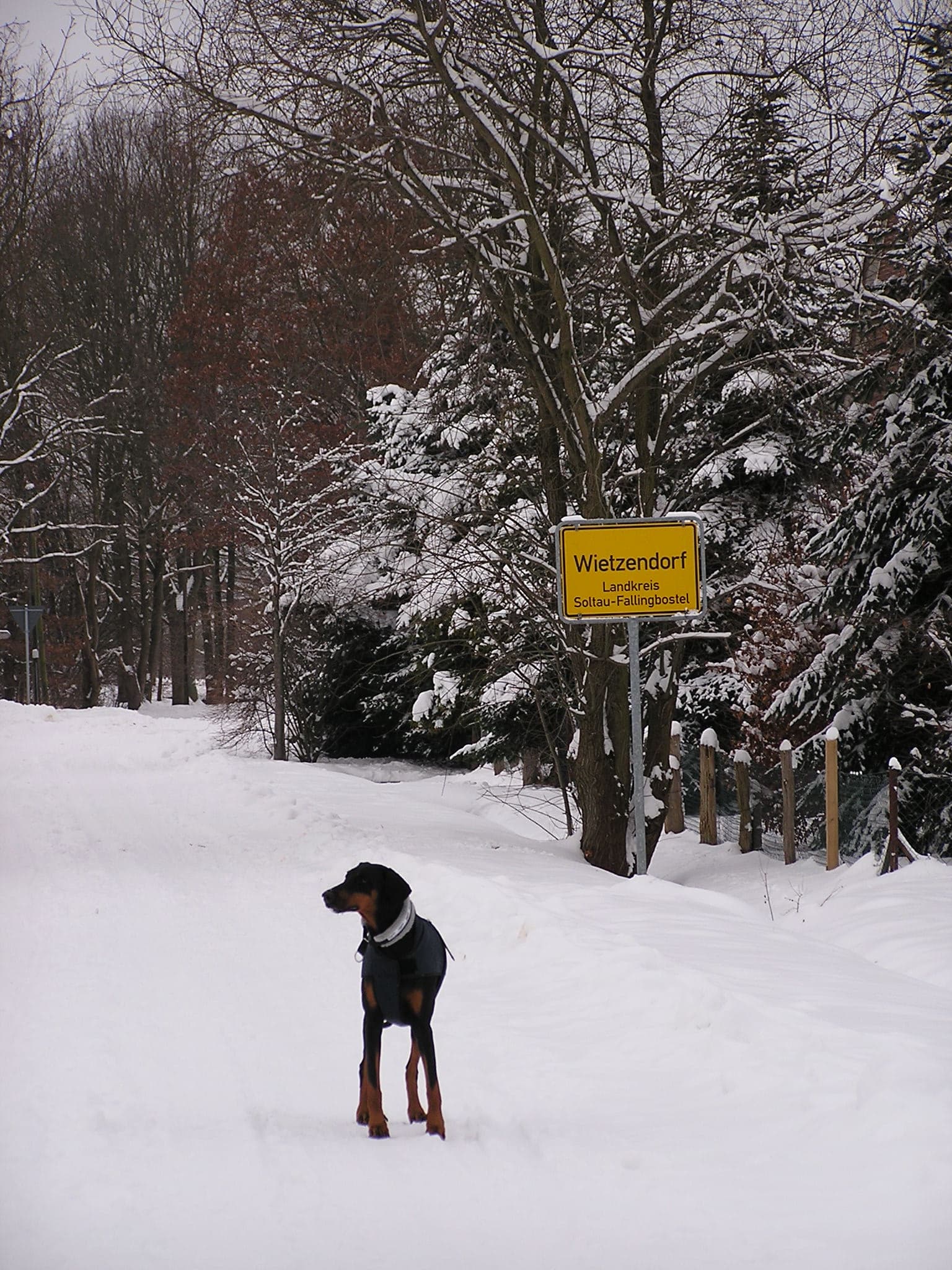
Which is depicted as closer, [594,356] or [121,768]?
[594,356]

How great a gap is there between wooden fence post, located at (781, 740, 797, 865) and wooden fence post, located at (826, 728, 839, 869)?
1.99 ft

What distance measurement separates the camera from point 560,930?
786 cm

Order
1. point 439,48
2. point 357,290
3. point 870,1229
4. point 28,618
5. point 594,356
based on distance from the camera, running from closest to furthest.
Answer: point 870,1229, point 439,48, point 594,356, point 357,290, point 28,618

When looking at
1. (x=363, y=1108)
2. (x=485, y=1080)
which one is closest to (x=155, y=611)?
(x=485, y=1080)

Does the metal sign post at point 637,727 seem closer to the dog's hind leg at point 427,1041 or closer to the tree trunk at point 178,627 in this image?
the dog's hind leg at point 427,1041

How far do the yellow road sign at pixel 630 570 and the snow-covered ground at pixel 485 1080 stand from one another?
2.13 meters

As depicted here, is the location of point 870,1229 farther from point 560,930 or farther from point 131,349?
point 131,349

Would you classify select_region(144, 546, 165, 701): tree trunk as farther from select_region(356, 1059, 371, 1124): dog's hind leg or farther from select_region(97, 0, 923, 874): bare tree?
select_region(356, 1059, 371, 1124): dog's hind leg

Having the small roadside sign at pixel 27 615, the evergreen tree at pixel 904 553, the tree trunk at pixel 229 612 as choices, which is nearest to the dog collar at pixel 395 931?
the evergreen tree at pixel 904 553

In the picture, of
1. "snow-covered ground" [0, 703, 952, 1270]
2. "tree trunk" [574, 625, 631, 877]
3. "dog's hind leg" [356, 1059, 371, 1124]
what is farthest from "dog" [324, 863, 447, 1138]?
"tree trunk" [574, 625, 631, 877]

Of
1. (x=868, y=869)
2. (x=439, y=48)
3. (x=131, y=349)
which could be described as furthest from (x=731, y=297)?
(x=131, y=349)

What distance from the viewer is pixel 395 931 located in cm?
430

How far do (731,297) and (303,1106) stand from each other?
894cm

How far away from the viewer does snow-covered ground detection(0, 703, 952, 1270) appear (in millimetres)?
3893
